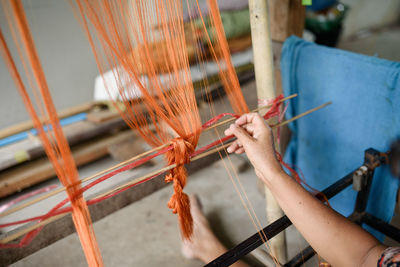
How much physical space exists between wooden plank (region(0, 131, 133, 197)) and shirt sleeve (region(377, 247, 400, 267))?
2367 millimetres

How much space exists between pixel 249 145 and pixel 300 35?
113 cm

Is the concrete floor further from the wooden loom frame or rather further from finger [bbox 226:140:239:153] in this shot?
finger [bbox 226:140:239:153]

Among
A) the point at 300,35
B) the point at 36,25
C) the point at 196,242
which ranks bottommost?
the point at 196,242

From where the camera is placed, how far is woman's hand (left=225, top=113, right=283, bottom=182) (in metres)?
0.87

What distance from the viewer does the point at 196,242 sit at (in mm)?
1684

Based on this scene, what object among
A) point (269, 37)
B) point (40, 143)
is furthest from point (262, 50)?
point (40, 143)

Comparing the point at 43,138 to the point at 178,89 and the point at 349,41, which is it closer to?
the point at 178,89

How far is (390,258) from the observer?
0.68 metres

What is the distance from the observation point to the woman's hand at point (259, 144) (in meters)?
0.87

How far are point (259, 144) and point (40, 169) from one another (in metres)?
2.16

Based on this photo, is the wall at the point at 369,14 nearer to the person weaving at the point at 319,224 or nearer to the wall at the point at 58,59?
the wall at the point at 58,59

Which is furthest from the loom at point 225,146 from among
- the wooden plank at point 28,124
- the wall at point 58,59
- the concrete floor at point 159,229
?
the wall at point 58,59

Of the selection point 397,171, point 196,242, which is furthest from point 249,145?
point 196,242

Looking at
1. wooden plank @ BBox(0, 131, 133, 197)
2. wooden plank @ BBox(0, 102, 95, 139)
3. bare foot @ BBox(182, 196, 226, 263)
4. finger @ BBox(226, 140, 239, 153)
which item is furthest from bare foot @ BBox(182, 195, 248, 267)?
wooden plank @ BBox(0, 102, 95, 139)
